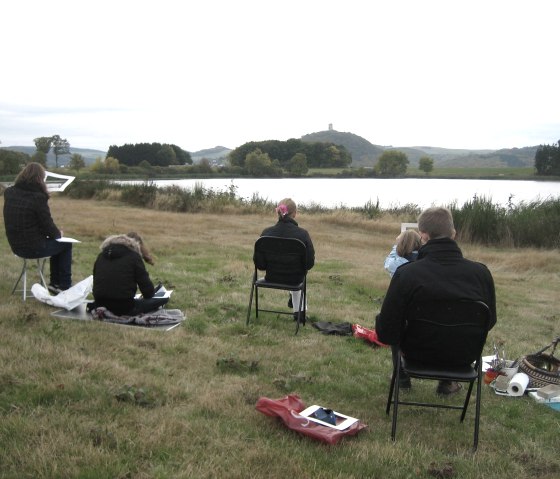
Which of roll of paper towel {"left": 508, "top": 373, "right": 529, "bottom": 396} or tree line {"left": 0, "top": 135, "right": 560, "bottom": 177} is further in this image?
tree line {"left": 0, "top": 135, "right": 560, "bottom": 177}

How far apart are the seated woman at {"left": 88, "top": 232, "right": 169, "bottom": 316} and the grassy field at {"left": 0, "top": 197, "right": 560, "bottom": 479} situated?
1.11 ft

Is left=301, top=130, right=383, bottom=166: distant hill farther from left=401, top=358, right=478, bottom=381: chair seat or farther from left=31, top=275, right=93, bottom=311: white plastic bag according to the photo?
left=401, top=358, right=478, bottom=381: chair seat

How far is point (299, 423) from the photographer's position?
3.24m

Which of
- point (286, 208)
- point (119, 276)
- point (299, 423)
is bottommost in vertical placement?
point (299, 423)

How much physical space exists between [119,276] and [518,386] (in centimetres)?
347

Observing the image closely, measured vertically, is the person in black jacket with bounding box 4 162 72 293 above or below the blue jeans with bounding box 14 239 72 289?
above

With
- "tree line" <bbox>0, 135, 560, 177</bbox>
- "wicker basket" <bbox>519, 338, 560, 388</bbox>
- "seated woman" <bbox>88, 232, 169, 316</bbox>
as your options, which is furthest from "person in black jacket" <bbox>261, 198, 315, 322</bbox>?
"tree line" <bbox>0, 135, 560, 177</bbox>

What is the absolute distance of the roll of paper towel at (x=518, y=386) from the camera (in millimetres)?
4336

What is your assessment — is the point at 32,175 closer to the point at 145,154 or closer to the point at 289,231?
the point at 289,231

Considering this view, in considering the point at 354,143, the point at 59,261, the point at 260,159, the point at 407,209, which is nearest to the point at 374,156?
the point at 354,143

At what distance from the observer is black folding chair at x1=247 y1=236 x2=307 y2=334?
223 inches

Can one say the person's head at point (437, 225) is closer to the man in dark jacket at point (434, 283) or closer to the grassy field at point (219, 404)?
the man in dark jacket at point (434, 283)

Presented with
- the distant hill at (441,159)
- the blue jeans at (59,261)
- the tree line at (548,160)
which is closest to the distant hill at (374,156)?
the distant hill at (441,159)

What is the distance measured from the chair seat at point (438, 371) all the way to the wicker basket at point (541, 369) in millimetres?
1155
